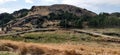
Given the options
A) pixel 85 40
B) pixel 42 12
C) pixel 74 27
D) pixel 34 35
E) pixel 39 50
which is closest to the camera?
pixel 39 50

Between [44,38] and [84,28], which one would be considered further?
[84,28]

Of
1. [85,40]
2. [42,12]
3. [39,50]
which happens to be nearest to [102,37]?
[85,40]

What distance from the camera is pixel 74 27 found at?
13050 cm

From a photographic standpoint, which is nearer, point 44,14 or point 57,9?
point 44,14

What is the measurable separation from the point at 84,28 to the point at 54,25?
13240mm

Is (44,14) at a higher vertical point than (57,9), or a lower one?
lower

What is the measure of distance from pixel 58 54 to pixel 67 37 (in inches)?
2309

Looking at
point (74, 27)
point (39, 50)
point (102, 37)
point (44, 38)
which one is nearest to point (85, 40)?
point (102, 37)

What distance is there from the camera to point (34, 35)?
110 m

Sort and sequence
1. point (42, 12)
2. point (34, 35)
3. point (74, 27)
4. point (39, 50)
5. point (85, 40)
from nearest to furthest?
point (39, 50)
point (85, 40)
point (34, 35)
point (74, 27)
point (42, 12)

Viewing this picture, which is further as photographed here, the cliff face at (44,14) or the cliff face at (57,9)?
the cliff face at (57,9)

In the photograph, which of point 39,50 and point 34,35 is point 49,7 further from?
point 39,50

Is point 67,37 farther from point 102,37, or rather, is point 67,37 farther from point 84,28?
point 84,28

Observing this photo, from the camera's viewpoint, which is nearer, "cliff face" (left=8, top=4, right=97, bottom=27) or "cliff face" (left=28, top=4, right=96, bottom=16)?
"cliff face" (left=8, top=4, right=97, bottom=27)
